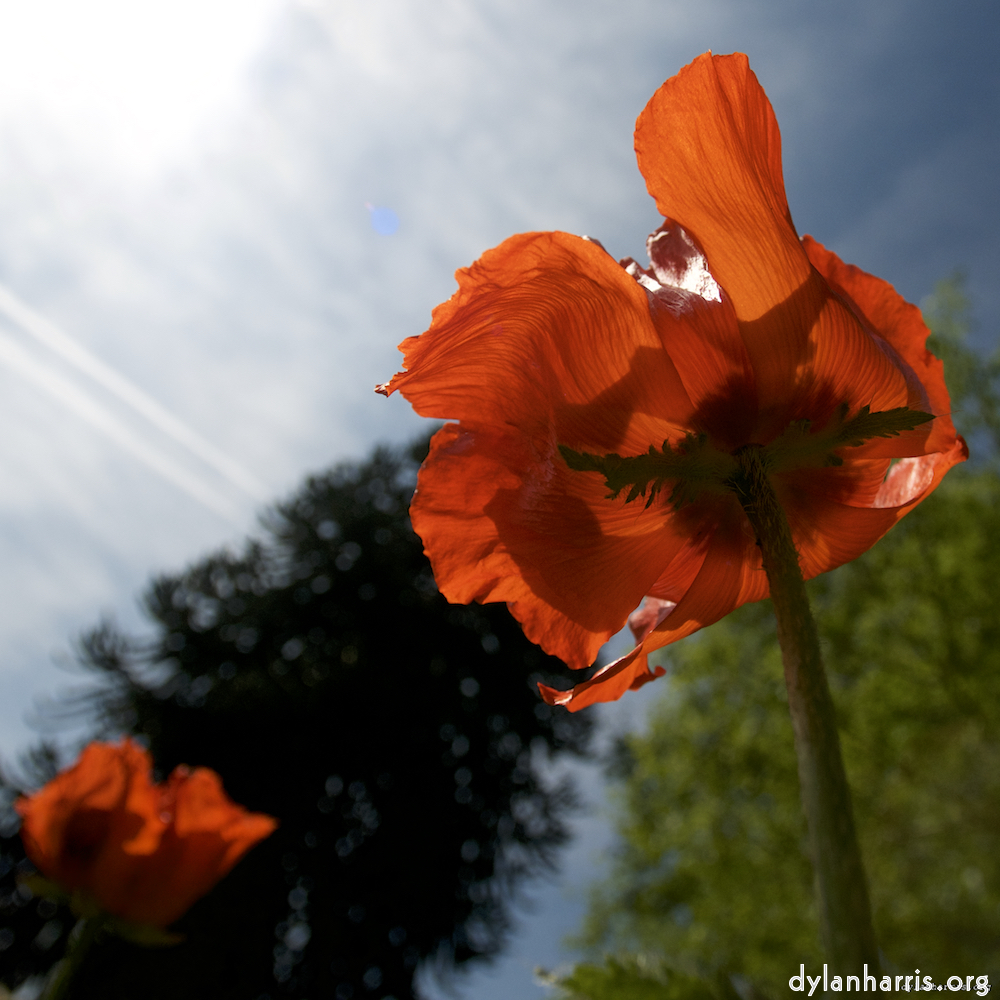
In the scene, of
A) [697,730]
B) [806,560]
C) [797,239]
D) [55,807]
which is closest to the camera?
[797,239]

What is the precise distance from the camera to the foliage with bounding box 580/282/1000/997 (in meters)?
6.61

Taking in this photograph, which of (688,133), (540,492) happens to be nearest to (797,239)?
(688,133)

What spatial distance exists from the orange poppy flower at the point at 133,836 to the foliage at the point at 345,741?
7254 millimetres

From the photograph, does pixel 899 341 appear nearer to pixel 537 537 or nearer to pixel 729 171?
pixel 729 171

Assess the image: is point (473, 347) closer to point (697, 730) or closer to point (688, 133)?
point (688, 133)

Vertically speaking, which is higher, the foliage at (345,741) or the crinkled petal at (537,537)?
the foliage at (345,741)

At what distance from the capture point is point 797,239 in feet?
1.35

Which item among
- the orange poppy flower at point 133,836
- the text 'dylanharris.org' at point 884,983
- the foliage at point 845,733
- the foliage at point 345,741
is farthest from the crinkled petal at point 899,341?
the foliage at point 345,741

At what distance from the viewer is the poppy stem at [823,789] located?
0.71 ft

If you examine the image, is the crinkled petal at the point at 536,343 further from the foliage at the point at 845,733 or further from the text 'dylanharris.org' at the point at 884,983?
the foliage at the point at 845,733

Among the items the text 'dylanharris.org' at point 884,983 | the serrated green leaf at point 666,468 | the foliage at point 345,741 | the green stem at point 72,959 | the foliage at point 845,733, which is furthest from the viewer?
the foliage at point 345,741

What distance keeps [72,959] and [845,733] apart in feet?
25.9

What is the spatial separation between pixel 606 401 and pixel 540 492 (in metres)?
0.06

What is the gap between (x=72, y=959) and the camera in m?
0.98
